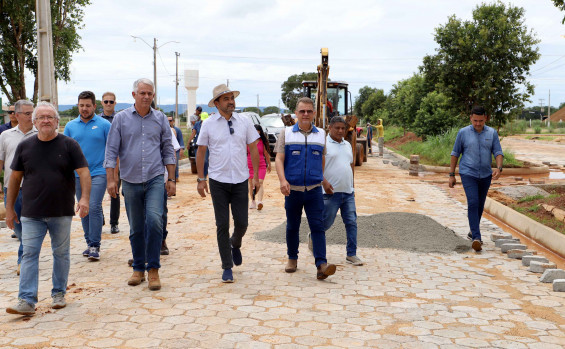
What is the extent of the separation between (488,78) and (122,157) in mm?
19446

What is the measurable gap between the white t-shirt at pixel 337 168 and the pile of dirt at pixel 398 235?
1.59 metres

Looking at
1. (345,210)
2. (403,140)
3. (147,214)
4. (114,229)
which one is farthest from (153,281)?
(403,140)

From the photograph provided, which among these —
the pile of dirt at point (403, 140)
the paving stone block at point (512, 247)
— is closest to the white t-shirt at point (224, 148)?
the paving stone block at point (512, 247)

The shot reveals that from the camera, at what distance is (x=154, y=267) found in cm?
604

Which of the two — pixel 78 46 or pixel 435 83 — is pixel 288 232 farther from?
pixel 78 46

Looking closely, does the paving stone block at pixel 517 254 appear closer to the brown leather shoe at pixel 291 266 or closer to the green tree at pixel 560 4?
the brown leather shoe at pixel 291 266

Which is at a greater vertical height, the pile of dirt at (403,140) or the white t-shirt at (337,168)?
the white t-shirt at (337,168)

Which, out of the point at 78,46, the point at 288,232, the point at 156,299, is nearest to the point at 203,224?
the point at 288,232

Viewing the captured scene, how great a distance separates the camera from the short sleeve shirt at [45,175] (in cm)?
523

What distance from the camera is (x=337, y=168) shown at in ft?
23.4

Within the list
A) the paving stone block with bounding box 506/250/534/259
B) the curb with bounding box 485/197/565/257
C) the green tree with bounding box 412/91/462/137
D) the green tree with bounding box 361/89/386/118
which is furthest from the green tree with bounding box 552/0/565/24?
the green tree with bounding box 361/89/386/118

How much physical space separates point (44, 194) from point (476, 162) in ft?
A: 18.3

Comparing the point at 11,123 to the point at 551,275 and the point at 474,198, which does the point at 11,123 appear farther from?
the point at 551,275

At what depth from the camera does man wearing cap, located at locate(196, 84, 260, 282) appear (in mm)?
6191
